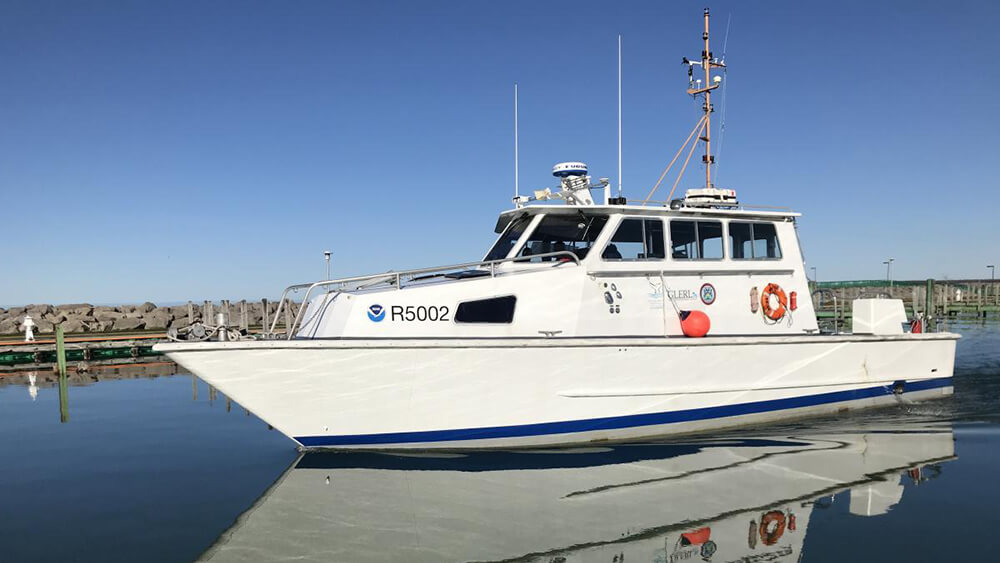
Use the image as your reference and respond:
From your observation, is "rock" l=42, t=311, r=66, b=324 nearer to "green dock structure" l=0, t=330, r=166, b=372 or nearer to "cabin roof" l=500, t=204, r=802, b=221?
"green dock structure" l=0, t=330, r=166, b=372

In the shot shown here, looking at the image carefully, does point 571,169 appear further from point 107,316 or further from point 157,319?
point 107,316

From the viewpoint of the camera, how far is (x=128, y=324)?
1199 inches

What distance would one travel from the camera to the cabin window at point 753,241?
29.0 feet

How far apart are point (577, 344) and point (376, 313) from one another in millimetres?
2330

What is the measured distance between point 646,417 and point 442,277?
3.12 m

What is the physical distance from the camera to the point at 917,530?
500 cm

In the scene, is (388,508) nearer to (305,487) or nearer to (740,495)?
(305,487)

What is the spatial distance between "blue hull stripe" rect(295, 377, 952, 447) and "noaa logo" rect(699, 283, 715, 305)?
1.41 metres

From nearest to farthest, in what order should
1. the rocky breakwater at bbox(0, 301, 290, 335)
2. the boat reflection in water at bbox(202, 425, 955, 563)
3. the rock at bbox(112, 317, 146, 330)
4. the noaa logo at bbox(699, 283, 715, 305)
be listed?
the boat reflection in water at bbox(202, 425, 955, 563), the noaa logo at bbox(699, 283, 715, 305), the rocky breakwater at bbox(0, 301, 290, 335), the rock at bbox(112, 317, 146, 330)

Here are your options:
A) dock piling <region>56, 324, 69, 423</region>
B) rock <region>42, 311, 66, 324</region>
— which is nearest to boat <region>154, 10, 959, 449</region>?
dock piling <region>56, 324, 69, 423</region>

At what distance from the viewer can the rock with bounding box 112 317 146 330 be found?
1198 inches

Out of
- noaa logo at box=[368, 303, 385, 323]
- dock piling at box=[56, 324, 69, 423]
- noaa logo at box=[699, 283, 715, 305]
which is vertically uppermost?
noaa logo at box=[699, 283, 715, 305]

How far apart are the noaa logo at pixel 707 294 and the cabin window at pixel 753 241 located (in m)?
0.67

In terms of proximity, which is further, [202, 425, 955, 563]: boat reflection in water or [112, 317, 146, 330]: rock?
[112, 317, 146, 330]: rock
